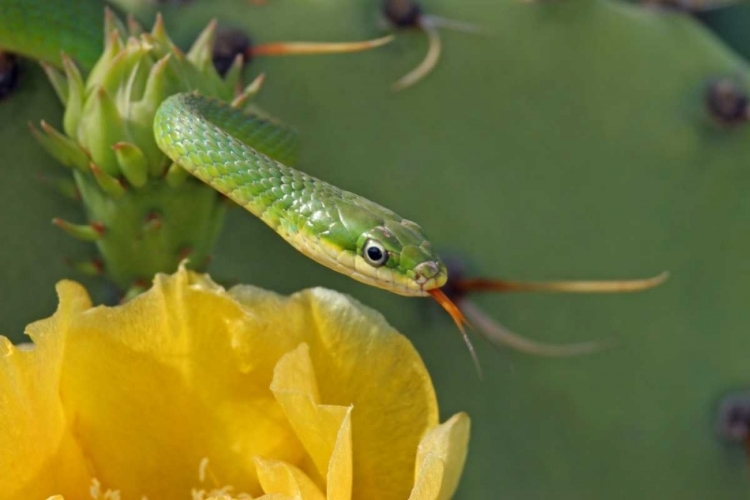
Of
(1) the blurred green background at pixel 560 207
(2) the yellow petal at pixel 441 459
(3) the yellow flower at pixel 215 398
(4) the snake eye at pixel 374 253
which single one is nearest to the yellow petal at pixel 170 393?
(3) the yellow flower at pixel 215 398

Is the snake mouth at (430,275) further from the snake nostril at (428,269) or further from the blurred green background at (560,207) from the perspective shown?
the blurred green background at (560,207)

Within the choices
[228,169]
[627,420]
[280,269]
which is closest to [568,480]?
[627,420]

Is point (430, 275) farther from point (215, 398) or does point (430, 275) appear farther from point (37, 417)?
point (37, 417)

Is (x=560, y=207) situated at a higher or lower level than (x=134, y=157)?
lower

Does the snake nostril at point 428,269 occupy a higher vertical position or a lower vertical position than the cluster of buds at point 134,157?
lower

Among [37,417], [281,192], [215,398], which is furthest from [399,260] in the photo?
[37,417]
